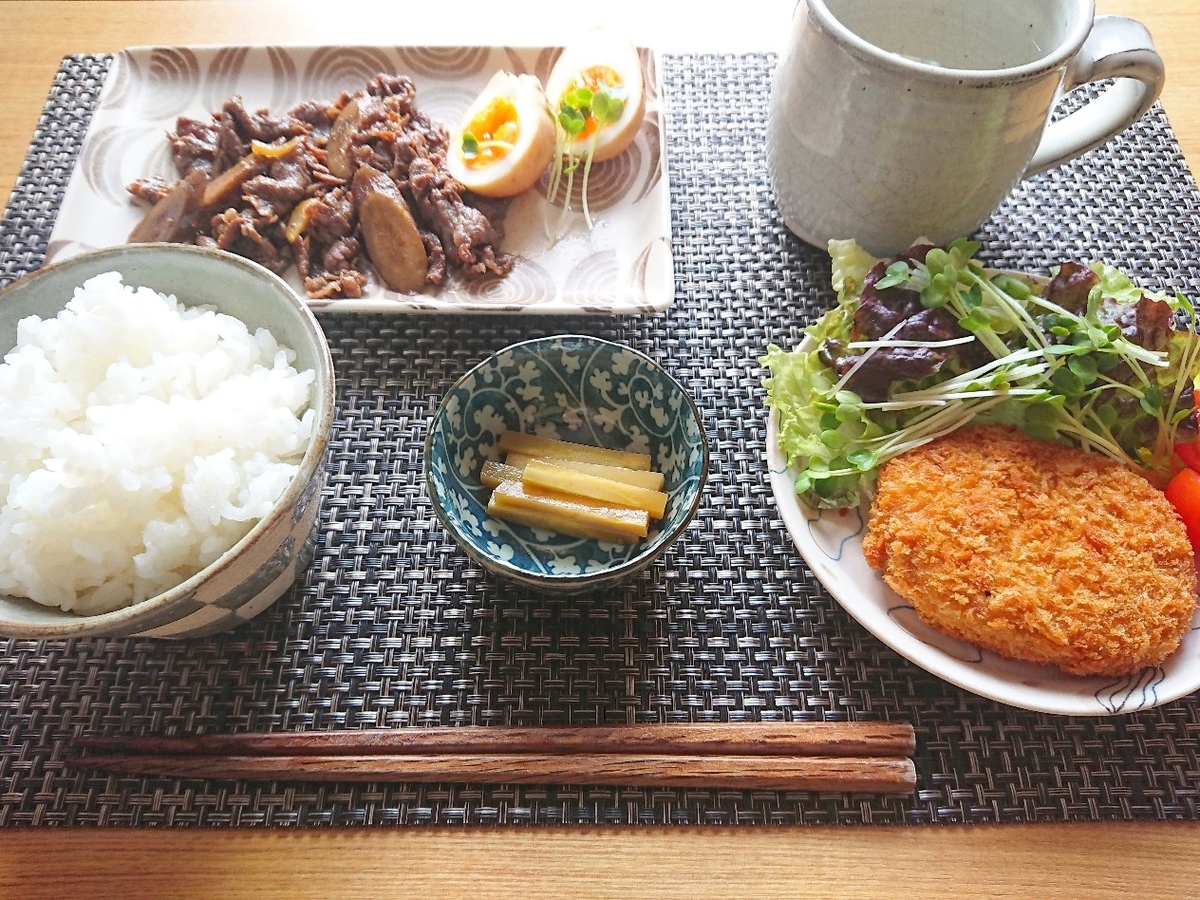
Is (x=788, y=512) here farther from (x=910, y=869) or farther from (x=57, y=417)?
(x=57, y=417)

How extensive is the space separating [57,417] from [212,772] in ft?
1.79

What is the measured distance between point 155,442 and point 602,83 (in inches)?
46.6

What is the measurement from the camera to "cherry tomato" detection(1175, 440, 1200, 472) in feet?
4.33

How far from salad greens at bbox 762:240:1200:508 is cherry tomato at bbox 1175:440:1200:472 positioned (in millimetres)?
17

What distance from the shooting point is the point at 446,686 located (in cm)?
126

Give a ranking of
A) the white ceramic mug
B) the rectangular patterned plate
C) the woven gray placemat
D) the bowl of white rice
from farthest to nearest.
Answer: the rectangular patterned plate
the white ceramic mug
the woven gray placemat
the bowl of white rice

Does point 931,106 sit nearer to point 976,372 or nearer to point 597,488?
point 976,372

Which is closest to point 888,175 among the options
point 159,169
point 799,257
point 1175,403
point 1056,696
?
point 799,257

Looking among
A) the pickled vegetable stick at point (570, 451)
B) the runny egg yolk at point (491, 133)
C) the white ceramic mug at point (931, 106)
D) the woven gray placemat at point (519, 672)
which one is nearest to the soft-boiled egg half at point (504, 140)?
the runny egg yolk at point (491, 133)

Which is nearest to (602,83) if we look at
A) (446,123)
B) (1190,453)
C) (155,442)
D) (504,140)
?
(504,140)

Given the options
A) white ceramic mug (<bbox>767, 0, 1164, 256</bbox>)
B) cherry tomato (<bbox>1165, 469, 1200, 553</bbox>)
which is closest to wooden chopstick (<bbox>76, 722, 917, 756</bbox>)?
cherry tomato (<bbox>1165, 469, 1200, 553</bbox>)

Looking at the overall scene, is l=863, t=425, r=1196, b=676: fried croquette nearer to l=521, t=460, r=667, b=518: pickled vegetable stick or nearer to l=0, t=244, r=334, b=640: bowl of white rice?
l=521, t=460, r=667, b=518: pickled vegetable stick

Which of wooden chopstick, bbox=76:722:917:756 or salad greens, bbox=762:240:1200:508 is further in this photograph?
salad greens, bbox=762:240:1200:508

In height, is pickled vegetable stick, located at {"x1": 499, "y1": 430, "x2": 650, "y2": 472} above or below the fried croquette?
below
